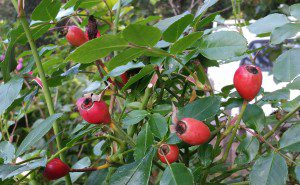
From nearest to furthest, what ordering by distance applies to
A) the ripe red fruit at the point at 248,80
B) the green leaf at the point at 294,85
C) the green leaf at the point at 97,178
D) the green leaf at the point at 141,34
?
the green leaf at the point at 141,34
the ripe red fruit at the point at 248,80
the green leaf at the point at 294,85
the green leaf at the point at 97,178

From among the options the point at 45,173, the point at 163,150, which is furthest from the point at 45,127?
the point at 163,150

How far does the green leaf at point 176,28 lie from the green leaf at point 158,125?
0.13m

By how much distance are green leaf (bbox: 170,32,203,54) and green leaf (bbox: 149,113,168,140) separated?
0.11 metres

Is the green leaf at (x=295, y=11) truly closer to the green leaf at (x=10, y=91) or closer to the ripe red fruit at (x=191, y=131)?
the ripe red fruit at (x=191, y=131)

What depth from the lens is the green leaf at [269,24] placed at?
70cm

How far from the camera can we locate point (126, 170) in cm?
56

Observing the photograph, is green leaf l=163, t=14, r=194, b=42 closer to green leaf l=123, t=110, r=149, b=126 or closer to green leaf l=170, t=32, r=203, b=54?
green leaf l=170, t=32, r=203, b=54

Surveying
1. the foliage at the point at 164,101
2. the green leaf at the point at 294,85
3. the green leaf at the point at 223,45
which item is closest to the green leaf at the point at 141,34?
the foliage at the point at 164,101

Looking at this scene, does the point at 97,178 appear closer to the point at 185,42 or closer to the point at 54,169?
the point at 54,169

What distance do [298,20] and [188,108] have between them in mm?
292

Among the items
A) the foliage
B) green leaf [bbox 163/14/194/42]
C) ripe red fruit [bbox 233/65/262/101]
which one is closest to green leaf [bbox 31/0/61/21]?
the foliage

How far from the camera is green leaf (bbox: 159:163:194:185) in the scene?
1.69 feet

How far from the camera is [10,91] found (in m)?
0.69

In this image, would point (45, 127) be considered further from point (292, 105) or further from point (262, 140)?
point (292, 105)
